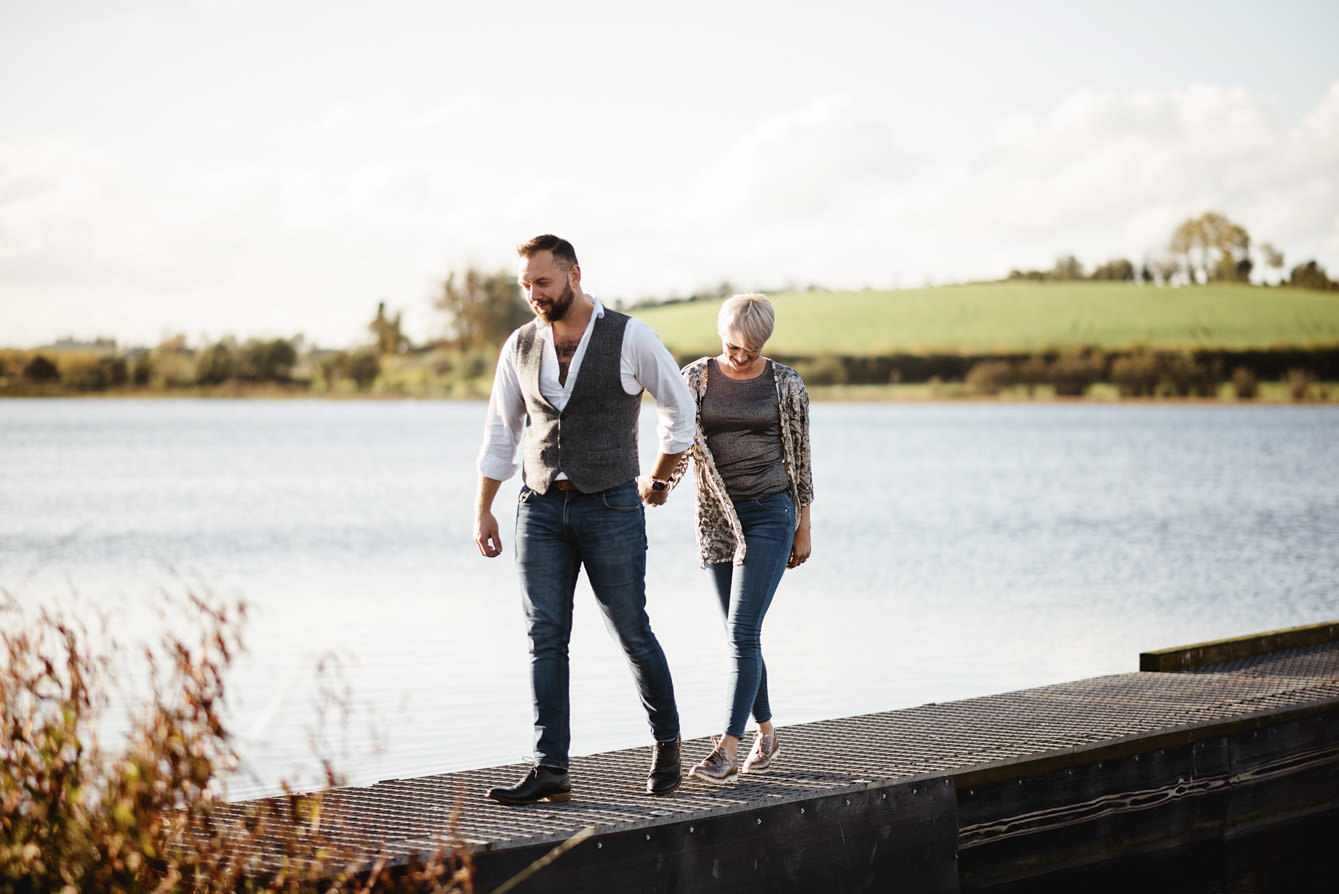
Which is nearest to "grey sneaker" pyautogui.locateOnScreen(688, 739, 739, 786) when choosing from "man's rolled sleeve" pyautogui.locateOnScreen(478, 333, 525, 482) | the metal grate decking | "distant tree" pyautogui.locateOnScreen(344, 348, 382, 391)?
the metal grate decking

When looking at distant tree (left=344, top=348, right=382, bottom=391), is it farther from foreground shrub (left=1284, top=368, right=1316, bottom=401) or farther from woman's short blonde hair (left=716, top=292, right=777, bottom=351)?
woman's short blonde hair (left=716, top=292, right=777, bottom=351)

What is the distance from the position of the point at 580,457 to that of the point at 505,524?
1911cm

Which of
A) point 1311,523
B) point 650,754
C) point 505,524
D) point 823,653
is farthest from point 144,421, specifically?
point 650,754

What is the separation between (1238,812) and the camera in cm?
614

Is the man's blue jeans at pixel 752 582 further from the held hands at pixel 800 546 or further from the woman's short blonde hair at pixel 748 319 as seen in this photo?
the woman's short blonde hair at pixel 748 319

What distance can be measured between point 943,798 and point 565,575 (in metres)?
1.50

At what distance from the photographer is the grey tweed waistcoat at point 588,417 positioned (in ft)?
14.5

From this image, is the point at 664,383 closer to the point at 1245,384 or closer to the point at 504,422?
the point at 504,422

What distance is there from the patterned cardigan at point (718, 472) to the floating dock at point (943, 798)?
2.56 ft

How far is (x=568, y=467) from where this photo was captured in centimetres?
445

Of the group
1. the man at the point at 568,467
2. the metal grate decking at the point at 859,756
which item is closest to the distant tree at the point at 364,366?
the metal grate decking at the point at 859,756

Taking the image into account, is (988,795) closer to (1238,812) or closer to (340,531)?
(1238,812)

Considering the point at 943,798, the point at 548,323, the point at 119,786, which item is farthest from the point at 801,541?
the point at 119,786

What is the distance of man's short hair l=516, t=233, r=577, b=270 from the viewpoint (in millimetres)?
4402
